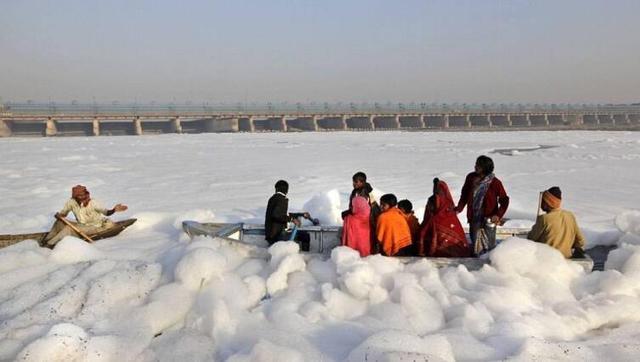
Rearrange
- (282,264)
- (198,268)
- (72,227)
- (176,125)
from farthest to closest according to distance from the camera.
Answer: (176,125), (72,227), (282,264), (198,268)

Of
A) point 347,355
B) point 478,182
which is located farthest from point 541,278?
point 347,355

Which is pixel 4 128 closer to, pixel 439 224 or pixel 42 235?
pixel 42 235

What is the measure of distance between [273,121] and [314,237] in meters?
53.9

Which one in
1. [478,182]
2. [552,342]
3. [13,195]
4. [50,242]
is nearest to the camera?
[552,342]

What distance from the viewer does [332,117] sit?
63.3 metres

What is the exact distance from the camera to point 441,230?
18.2 feet

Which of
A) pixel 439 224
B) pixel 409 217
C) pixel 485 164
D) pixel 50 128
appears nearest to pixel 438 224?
pixel 439 224

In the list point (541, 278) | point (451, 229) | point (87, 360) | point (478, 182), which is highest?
point (478, 182)

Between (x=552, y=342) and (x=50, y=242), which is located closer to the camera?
(x=552, y=342)

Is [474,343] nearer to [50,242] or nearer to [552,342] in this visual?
[552,342]

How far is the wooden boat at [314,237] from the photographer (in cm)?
523

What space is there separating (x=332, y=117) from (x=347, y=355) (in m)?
60.2

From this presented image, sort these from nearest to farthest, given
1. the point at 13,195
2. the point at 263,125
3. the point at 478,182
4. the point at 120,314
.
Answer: the point at 120,314
the point at 478,182
the point at 13,195
the point at 263,125

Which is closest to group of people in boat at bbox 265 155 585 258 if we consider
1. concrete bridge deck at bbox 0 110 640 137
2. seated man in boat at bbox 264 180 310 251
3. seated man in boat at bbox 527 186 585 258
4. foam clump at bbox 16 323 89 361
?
seated man in boat at bbox 527 186 585 258
